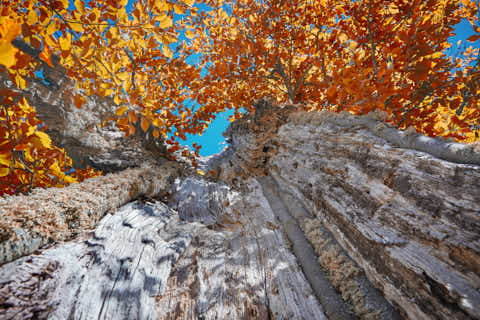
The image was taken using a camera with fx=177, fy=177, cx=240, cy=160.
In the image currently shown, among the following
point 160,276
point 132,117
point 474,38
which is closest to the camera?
point 160,276

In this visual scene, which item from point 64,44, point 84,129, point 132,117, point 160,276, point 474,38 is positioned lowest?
point 160,276

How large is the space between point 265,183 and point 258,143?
1.31 m

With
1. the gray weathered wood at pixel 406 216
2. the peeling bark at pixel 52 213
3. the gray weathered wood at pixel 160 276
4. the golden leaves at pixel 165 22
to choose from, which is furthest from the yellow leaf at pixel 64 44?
the gray weathered wood at pixel 406 216

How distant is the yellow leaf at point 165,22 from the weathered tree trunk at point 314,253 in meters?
2.27

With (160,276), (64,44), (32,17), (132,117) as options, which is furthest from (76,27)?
(160,276)

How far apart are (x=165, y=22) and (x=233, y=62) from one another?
615cm

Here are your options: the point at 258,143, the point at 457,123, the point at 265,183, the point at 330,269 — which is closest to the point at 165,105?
the point at 258,143

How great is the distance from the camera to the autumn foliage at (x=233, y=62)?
84.9 inches

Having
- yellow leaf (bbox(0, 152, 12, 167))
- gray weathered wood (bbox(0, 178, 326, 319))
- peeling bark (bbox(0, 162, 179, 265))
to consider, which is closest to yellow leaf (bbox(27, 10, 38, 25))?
yellow leaf (bbox(0, 152, 12, 167))

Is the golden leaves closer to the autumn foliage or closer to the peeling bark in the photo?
the autumn foliage

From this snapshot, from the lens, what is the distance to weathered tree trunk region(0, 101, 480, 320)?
1160mm

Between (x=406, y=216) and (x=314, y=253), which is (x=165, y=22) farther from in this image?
(x=314, y=253)

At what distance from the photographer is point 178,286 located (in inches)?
65.5

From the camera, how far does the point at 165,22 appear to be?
6.72 feet
